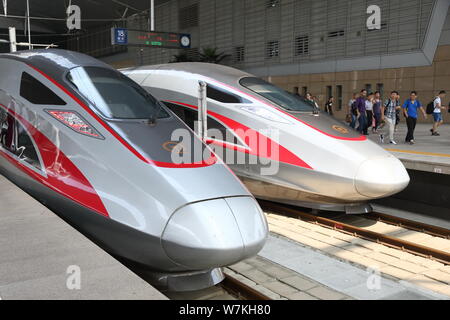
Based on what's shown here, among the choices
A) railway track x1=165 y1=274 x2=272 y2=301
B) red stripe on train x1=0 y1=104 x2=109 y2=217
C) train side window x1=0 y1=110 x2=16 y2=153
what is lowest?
railway track x1=165 y1=274 x2=272 y2=301

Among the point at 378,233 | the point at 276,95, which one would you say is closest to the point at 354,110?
the point at 276,95

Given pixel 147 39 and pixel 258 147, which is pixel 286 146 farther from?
pixel 147 39

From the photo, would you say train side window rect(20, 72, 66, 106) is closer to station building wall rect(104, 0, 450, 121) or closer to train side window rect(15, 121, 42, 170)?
train side window rect(15, 121, 42, 170)

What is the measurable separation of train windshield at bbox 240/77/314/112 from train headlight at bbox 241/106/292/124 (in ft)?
Result: 0.95

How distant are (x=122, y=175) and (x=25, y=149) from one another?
1687 millimetres

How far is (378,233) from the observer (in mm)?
6395

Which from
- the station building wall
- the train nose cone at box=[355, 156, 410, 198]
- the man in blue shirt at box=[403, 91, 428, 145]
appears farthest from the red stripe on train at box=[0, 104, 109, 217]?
the station building wall

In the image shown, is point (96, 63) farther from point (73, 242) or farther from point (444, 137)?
point (444, 137)

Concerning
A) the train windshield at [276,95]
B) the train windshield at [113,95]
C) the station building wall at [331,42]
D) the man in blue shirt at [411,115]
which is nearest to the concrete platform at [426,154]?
the man in blue shirt at [411,115]

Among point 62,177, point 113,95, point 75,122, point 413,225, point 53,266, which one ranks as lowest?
point 413,225

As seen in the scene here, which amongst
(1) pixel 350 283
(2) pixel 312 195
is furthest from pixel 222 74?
(1) pixel 350 283

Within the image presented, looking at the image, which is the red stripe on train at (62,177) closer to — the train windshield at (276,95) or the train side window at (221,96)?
the train side window at (221,96)

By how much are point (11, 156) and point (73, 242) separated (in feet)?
7.56

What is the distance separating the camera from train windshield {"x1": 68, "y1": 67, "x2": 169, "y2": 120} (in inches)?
181
